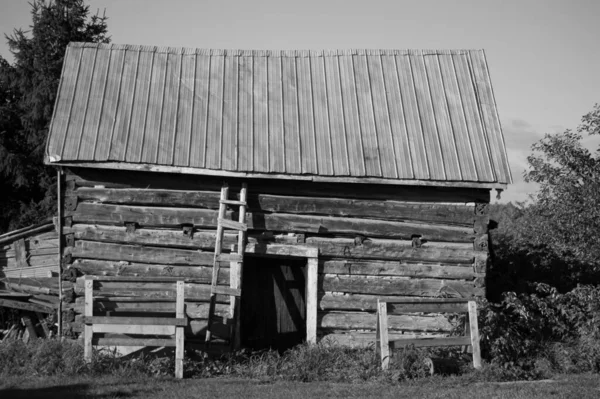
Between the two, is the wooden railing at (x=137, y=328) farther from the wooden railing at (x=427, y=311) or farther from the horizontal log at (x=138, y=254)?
the wooden railing at (x=427, y=311)

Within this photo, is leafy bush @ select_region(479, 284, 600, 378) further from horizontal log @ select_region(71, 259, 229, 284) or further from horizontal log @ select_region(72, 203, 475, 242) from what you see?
horizontal log @ select_region(71, 259, 229, 284)

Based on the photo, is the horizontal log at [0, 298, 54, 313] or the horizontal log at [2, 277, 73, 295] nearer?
the horizontal log at [0, 298, 54, 313]

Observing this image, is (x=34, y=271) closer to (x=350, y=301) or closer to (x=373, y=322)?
(x=350, y=301)

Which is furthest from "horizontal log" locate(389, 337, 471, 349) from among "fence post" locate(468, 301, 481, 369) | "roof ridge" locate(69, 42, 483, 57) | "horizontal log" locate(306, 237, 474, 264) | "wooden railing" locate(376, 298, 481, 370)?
"roof ridge" locate(69, 42, 483, 57)

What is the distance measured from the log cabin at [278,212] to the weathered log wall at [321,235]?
0.02 m

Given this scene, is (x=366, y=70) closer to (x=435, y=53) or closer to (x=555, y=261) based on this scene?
(x=435, y=53)

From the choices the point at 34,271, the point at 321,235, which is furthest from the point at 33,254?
the point at 321,235

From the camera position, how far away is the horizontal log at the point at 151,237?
456 inches

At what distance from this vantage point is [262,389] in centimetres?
946

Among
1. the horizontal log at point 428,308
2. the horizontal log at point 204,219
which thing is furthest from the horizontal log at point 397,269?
the horizontal log at point 428,308

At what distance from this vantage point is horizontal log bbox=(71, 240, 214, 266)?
38.0ft

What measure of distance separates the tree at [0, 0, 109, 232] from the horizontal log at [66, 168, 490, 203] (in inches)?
449

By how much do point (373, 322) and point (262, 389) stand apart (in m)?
2.91

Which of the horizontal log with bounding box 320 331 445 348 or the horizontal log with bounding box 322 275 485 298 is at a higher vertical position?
the horizontal log with bounding box 322 275 485 298
